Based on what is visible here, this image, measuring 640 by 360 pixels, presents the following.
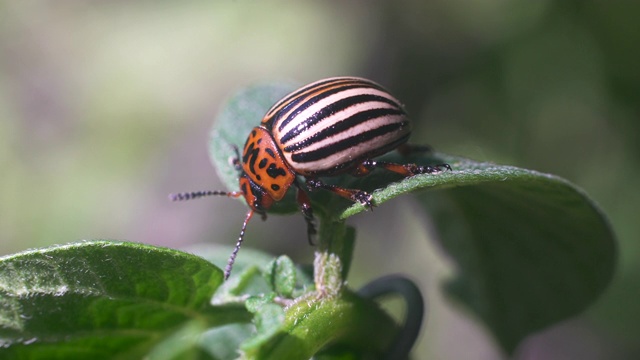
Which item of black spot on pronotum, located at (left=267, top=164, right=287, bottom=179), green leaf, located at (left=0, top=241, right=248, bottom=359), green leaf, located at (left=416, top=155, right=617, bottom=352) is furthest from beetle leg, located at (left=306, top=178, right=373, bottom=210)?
green leaf, located at (left=0, top=241, right=248, bottom=359)

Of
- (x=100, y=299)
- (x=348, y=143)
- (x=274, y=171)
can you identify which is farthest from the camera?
(x=274, y=171)

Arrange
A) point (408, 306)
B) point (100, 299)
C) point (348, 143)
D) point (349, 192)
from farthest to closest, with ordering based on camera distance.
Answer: point (348, 143) < point (408, 306) < point (349, 192) < point (100, 299)

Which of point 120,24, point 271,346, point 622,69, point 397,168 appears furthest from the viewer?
point 120,24

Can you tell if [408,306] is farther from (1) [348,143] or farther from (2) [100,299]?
(2) [100,299]

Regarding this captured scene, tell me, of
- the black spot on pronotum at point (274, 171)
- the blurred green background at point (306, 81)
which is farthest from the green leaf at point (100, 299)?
the blurred green background at point (306, 81)

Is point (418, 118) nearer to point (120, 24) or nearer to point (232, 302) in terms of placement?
point (120, 24)

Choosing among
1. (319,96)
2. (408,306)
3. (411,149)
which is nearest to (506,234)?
(411,149)

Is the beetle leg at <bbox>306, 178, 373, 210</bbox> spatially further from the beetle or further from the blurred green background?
the blurred green background

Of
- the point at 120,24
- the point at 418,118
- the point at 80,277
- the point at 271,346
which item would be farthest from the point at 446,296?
the point at 120,24
